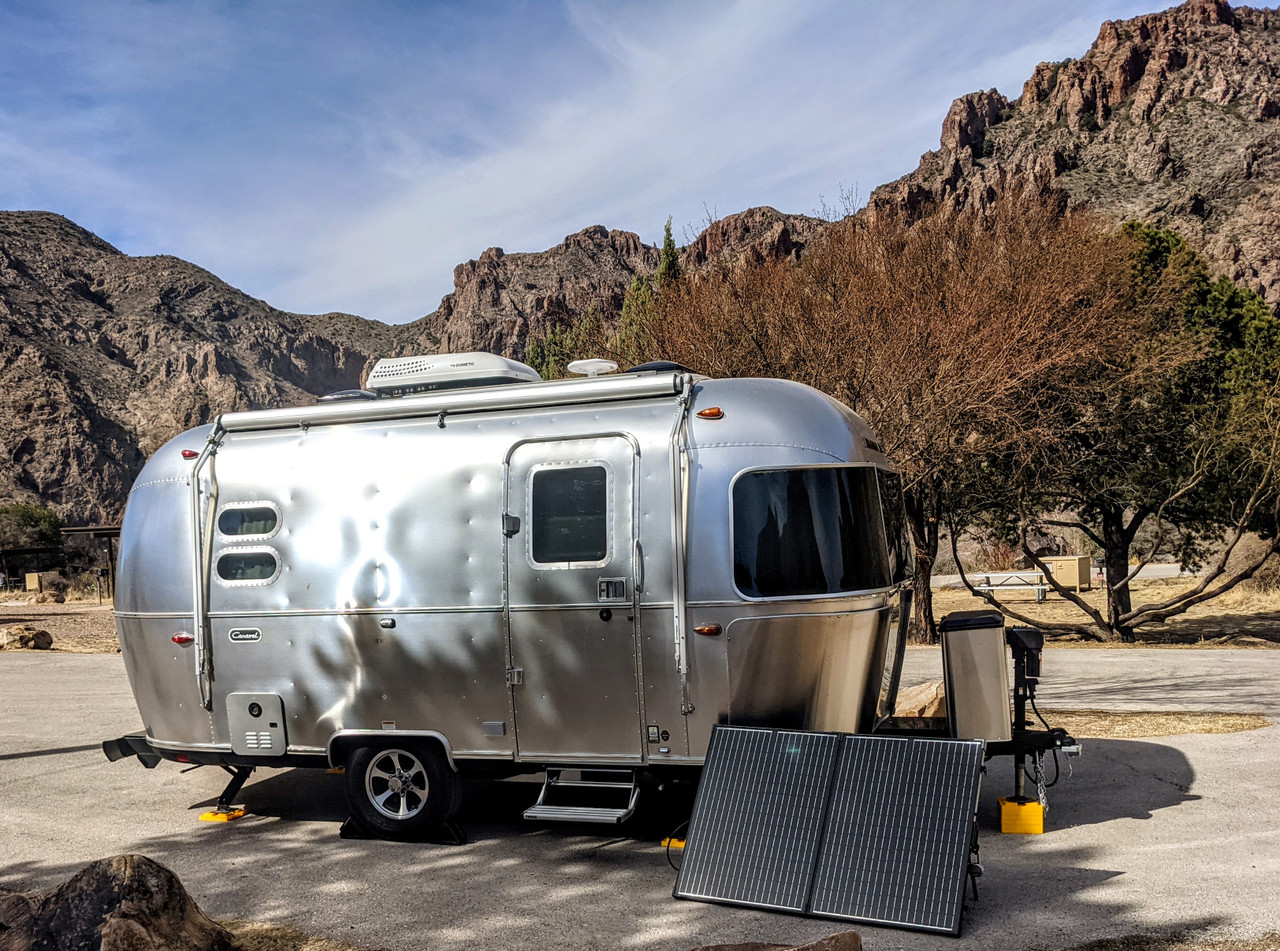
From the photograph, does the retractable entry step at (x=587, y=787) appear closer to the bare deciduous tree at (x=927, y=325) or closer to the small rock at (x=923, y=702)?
the small rock at (x=923, y=702)

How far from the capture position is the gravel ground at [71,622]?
21.3m

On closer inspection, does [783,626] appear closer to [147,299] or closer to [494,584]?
[494,584]

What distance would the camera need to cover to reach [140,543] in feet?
24.2

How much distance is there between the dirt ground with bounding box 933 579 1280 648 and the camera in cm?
1964

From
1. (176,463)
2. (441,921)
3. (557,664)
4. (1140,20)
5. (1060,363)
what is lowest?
(441,921)

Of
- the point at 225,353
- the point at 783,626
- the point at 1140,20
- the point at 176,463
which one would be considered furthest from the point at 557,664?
the point at 1140,20

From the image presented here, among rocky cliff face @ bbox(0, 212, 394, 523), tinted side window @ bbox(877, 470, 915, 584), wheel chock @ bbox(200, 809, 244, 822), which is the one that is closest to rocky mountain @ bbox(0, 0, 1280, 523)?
rocky cliff face @ bbox(0, 212, 394, 523)

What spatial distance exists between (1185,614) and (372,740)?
2241cm

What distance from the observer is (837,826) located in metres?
5.34

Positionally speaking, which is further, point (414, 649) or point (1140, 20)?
point (1140, 20)

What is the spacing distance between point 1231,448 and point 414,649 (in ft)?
55.4

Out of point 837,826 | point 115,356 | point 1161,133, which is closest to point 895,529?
point 837,826

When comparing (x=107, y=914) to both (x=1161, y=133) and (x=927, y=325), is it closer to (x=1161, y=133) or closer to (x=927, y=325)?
(x=927, y=325)

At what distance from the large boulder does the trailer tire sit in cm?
226
